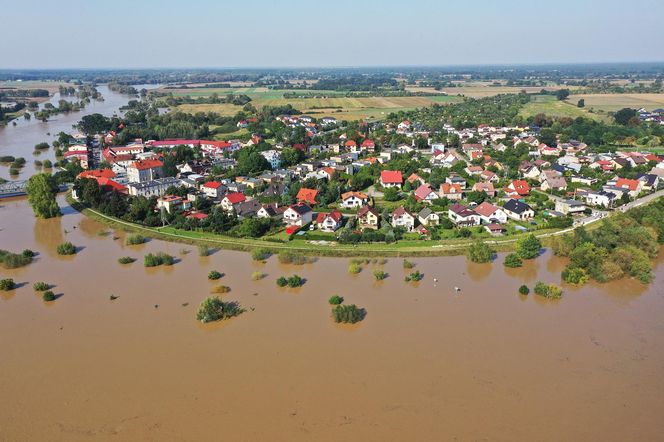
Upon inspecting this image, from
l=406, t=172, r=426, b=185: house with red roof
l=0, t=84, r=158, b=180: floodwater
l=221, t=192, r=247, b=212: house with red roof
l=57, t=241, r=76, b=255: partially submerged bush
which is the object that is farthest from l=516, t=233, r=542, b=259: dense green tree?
l=0, t=84, r=158, b=180: floodwater

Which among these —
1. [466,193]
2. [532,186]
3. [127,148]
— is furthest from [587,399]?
[127,148]

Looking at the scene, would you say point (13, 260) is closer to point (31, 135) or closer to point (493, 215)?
point (493, 215)

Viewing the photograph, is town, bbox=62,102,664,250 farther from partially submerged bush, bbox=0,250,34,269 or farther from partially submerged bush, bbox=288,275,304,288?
partially submerged bush, bbox=0,250,34,269

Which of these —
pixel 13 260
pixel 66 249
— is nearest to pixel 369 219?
pixel 66 249

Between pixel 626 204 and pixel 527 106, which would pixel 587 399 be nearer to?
pixel 626 204

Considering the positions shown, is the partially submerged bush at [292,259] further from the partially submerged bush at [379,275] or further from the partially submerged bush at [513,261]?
the partially submerged bush at [513,261]
